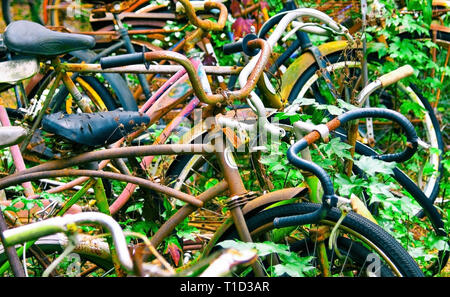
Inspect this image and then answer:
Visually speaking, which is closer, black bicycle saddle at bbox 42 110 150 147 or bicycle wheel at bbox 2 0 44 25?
black bicycle saddle at bbox 42 110 150 147

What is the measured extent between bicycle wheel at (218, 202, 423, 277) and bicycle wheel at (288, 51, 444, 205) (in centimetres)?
124

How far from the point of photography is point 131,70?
2.43 m

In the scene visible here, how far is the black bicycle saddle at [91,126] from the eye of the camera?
2072 mm

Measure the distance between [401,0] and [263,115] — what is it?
2303 millimetres

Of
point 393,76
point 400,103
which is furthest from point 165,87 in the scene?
point 400,103

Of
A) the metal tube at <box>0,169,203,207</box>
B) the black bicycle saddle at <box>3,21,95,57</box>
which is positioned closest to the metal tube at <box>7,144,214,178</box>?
the metal tube at <box>0,169,203,207</box>

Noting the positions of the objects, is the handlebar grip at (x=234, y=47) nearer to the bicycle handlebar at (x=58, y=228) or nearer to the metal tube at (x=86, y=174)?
the metal tube at (x=86, y=174)

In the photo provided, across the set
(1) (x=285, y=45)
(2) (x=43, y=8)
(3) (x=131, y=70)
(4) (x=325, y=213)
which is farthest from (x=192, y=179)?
(2) (x=43, y=8)

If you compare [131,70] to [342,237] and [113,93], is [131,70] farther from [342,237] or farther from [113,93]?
[113,93]

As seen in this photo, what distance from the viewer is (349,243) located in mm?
2057

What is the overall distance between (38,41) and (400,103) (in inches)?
108

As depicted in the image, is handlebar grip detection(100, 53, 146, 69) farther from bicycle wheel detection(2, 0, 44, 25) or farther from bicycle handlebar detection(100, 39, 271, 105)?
bicycle wheel detection(2, 0, 44, 25)

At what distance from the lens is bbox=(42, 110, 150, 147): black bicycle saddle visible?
207 cm
